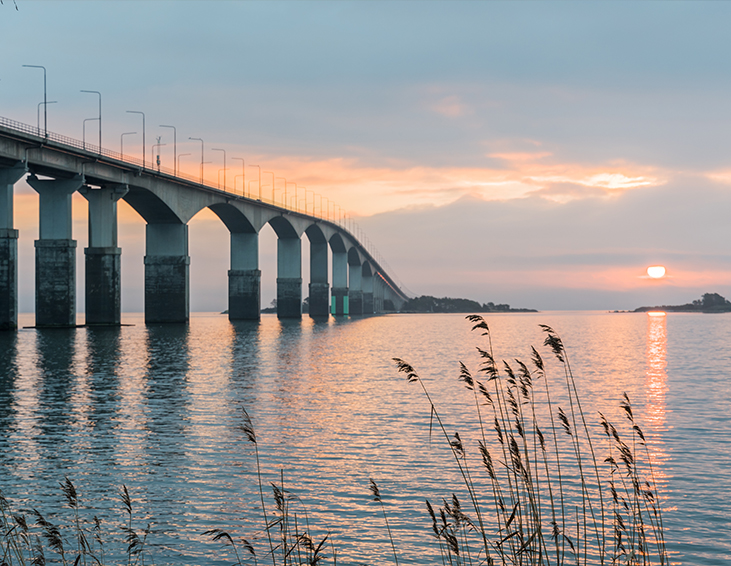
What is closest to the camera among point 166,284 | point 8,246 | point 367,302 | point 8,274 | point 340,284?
point 8,274

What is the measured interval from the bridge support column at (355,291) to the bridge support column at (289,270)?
52431 millimetres

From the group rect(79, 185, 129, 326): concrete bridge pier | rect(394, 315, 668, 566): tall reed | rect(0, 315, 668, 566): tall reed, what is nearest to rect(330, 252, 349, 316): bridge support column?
rect(79, 185, 129, 326): concrete bridge pier

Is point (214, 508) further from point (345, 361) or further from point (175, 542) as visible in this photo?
point (345, 361)

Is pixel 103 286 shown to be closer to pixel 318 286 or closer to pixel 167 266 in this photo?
pixel 167 266

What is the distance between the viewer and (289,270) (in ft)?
418

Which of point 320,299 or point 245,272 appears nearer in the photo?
→ point 245,272

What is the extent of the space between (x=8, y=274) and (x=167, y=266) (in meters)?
29.9

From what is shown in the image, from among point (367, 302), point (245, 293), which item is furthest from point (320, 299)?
point (367, 302)

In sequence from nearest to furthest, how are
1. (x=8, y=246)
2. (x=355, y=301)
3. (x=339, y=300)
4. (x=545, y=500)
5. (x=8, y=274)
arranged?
1. (x=545, y=500)
2. (x=8, y=274)
3. (x=8, y=246)
4. (x=339, y=300)
5. (x=355, y=301)

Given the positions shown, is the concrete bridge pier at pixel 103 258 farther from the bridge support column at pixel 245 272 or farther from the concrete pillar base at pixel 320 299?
the concrete pillar base at pixel 320 299

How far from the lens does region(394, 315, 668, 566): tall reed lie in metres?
6.21

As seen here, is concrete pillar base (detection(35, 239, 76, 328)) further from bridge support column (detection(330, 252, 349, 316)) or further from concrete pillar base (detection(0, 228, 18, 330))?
bridge support column (detection(330, 252, 349, 316))

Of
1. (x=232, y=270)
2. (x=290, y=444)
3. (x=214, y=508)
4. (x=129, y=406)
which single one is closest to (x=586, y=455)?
(x=290, y=444)

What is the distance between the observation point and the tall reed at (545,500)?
6.21 m
